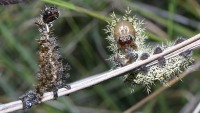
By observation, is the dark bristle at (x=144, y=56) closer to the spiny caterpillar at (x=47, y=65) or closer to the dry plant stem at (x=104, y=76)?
the dry plant stem at (x=104, y=76)

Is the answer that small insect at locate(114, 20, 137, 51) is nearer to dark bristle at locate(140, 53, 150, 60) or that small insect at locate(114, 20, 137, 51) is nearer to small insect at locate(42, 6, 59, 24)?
dark bristle at locate(140, 53, 150, 60)

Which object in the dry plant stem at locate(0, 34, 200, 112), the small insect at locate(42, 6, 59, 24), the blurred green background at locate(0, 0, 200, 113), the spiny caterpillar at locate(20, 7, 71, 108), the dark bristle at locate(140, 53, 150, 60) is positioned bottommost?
the dry plant stem at locate(0, 34, 200, 112)

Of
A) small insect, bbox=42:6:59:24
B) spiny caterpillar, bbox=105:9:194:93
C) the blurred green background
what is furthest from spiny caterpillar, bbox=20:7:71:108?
the blurred green background

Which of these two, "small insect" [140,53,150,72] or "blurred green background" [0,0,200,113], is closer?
"small insect" [140,53,150,72]

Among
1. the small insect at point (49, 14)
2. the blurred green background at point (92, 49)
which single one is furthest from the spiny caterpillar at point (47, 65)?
the blurred green background at point (92, 49)

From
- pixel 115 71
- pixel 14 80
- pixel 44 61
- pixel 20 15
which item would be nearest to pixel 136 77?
pixel 115 71

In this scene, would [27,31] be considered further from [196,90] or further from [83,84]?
[83,84]
